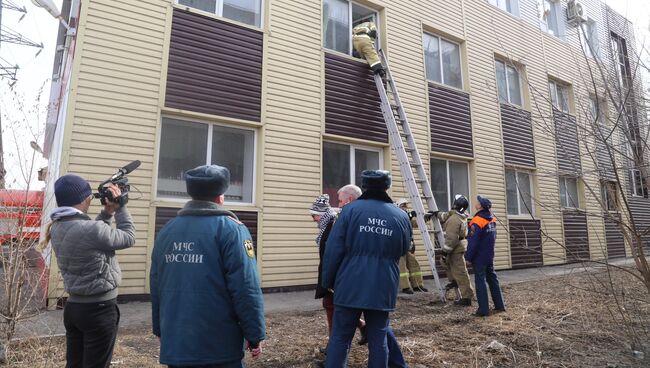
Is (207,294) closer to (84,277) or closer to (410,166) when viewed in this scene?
(84,277)

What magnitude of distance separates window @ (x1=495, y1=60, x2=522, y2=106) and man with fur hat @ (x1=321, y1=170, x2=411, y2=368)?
36.7 feet

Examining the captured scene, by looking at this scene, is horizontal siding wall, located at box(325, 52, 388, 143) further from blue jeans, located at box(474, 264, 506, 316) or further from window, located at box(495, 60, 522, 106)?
window, located at box(495, 60, 522, 106)

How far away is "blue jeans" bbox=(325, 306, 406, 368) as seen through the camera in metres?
3.18

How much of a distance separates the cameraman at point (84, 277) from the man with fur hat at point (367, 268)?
167 centimetres

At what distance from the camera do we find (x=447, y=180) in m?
10.8

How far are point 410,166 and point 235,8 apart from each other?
4.93 m

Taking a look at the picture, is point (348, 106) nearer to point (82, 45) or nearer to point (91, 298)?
point (82, 45)

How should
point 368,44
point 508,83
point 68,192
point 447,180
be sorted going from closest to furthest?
point 68,192 → point 368,44 → point 447,180 → point 508,83

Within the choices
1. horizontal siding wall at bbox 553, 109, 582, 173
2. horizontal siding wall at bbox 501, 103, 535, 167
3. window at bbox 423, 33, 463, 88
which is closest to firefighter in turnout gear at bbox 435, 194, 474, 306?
horizontal siding wall at bbox 553, 109, 582, 173

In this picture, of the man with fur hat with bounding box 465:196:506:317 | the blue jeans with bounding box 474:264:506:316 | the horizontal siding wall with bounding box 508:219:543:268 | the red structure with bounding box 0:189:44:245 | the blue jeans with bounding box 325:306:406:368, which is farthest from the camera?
the horizontal siding wall with bounding box 508:219:543:268

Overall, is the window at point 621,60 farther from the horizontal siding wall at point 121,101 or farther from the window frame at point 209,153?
the horizontal siding wall at point 121,101

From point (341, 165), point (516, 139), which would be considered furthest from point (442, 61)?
point (341, 165)

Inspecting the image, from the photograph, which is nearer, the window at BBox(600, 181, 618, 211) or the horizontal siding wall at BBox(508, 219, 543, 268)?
the window at BBox(600, 181, 618, 211)

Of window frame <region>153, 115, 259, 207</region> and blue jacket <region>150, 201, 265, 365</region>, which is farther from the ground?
window frame <region>153, 115, 259, 207</region>
